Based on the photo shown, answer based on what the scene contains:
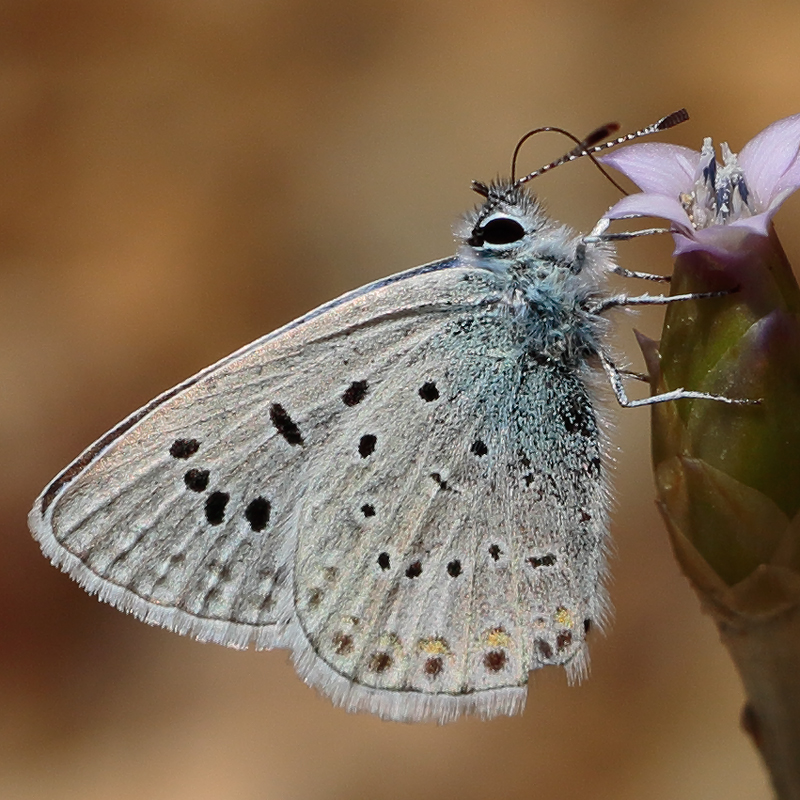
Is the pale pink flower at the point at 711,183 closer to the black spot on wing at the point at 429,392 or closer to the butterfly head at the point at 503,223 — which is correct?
the butterfly head at the point at 503,223

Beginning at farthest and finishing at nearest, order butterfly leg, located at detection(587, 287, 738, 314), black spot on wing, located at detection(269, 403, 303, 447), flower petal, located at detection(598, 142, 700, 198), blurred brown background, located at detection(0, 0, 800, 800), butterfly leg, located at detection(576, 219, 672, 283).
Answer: blurred brown background, located at detection(0, 0, 800, 800) → black spot on wing, located at detection(269, 403, 303, 447) → butterfly leg, located at detection(576, 219, 672, 283) → flower petal, located at detection(598, 142, 700, 198) → butterfly leg, located at detection(587, 287, 738, 314)

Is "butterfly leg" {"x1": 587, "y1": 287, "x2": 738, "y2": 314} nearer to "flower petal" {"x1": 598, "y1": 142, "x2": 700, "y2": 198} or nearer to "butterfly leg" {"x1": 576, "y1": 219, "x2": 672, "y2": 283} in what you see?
"butterfly leg" {"x1": 576, "y1": 219, "x2": 672, "y2": 283}

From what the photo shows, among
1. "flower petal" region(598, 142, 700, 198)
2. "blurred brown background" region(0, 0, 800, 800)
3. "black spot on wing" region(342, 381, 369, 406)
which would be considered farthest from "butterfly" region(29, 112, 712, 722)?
"blurred brown background" region(0, 0, 800, 800)

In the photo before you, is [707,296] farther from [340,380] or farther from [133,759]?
[133,759]

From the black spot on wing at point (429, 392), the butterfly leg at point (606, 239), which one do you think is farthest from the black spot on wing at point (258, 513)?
the butterfly leg at point (606, 239)

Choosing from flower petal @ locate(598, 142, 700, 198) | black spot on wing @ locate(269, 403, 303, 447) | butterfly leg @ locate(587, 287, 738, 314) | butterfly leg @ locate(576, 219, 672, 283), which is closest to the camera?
butterfly leg @ locate(587, 287, 738, 314)

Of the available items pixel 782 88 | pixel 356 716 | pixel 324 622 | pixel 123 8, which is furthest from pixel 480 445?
pixel 123 8
